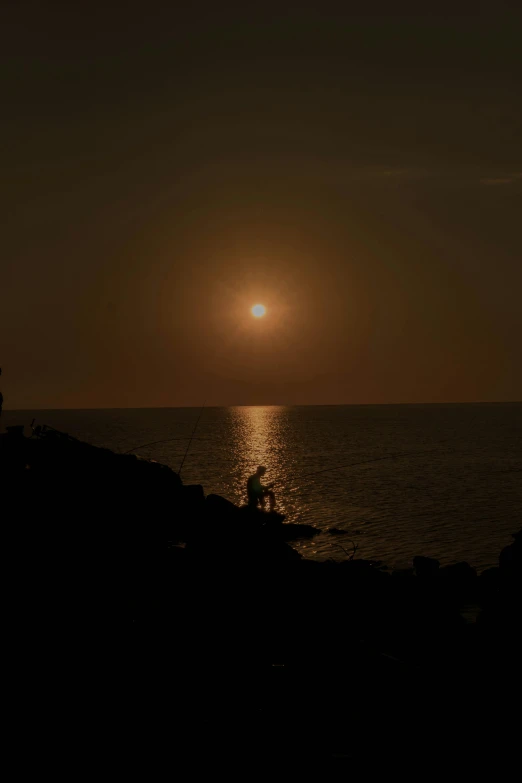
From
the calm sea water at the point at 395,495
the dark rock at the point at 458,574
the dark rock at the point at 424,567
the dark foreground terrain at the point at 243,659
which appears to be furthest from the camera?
the calm sea water at the point at 395,495

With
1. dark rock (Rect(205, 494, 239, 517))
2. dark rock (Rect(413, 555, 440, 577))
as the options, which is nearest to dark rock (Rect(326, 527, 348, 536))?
dark rock (Rect(205, 494, 239, 517))

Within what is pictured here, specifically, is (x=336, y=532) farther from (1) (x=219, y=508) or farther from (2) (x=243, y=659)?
(2) (x=243, y=659)

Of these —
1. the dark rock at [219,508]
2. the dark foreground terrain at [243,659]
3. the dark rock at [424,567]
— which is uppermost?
the dark rock at [219,508]

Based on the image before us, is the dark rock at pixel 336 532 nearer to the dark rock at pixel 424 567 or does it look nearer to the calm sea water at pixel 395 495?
the calm sea water at pixel 395 495

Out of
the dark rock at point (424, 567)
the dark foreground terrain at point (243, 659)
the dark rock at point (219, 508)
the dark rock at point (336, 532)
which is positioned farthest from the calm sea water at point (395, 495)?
the dark foreground terrain at point (243, 659)

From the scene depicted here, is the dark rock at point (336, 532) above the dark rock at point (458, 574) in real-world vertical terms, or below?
below

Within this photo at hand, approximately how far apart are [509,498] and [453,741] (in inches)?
1586

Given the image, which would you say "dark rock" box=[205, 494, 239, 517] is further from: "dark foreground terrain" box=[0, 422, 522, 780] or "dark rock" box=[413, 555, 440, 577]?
"dark rock" box=[413, 555, 440, 577]

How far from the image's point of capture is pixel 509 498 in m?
46.1

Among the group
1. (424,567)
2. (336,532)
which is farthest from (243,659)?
(336,532)

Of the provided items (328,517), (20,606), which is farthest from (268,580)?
(328,517)

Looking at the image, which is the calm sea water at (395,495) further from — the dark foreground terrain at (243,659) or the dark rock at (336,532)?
the dark foreground terrain at (243,659)

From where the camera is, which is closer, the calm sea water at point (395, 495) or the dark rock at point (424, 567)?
the dark rock at point (424, 567)

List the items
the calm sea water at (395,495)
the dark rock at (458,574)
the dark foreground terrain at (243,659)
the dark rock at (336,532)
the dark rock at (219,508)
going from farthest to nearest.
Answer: the dark rock at (336,532) → the calm sea water at (395,495) → the dark rock at (219,508) → the dark rock at (458,574) → the dark foreground terrain at (243,659)
